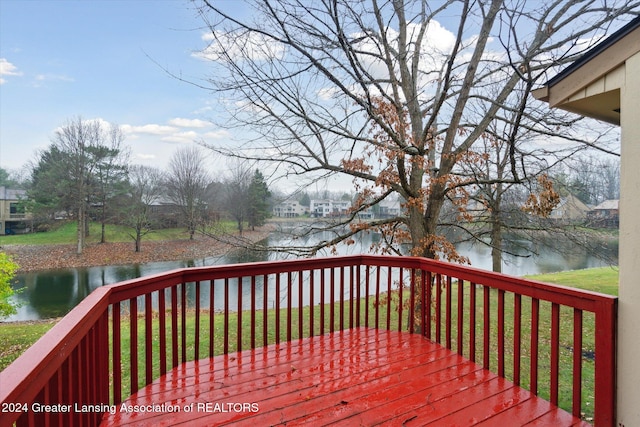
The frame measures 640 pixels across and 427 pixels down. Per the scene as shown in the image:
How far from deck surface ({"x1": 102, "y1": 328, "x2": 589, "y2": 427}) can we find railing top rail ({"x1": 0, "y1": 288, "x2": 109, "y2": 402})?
78cm

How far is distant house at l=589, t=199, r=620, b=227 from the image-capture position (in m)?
5.58

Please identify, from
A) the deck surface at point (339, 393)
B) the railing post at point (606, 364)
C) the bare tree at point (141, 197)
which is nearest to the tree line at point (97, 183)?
the bare tree at point (141, 197)

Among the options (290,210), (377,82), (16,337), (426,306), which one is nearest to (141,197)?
(16,337)

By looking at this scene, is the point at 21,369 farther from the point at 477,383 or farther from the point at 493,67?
the point at 493,67

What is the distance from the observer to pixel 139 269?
594 inches

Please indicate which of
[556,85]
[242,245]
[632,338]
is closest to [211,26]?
[242,245]

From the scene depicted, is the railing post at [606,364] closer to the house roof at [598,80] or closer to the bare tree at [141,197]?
the house roof at [598,80]

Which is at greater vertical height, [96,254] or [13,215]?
[13,215]

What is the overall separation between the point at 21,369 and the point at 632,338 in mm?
2526

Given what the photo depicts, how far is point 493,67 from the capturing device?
534 centimetres

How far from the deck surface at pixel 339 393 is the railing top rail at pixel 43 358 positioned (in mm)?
783

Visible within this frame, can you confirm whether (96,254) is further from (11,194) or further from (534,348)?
(534,348)

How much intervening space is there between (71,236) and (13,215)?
3.83m

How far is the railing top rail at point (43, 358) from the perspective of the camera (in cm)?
82
